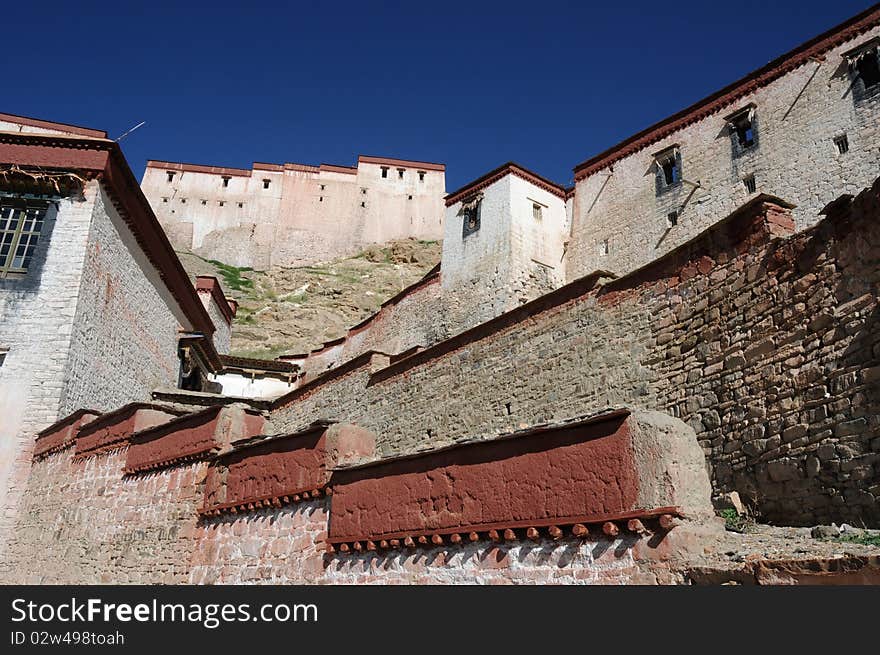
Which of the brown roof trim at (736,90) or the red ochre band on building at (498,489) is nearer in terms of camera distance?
the red ochre band on building at (498,489)

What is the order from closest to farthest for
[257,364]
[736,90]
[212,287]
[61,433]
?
1. [61,433]
2. [736,90]
3. [257,364]
4. [212,287]

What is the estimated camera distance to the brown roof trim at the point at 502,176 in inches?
961

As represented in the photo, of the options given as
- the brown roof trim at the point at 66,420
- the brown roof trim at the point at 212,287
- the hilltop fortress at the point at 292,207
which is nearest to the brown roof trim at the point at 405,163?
the hilltop fortress at the point at 292,207

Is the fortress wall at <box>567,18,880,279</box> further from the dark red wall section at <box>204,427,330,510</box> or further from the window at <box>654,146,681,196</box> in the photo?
the dark red wall section at <box>204,427,330,510</box>

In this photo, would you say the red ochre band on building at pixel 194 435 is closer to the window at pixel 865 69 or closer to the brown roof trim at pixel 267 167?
the window at pixel 865 69

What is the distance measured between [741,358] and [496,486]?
11.7 ft

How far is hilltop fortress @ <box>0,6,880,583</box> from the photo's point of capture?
17.0 ft

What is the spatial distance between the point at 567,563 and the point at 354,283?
3854cm

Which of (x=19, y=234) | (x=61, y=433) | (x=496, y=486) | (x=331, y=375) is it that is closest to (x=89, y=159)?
(x=19, y=234)

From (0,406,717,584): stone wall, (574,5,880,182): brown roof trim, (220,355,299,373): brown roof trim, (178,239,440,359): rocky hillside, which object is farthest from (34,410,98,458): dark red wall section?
(574,5,880,182): brown roof trim

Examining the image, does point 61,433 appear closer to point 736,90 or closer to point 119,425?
→ point 119,425

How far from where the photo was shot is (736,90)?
70.3ft

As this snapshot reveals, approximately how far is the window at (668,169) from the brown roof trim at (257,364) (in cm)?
1469

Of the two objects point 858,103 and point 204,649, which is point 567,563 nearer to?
point 204,649
